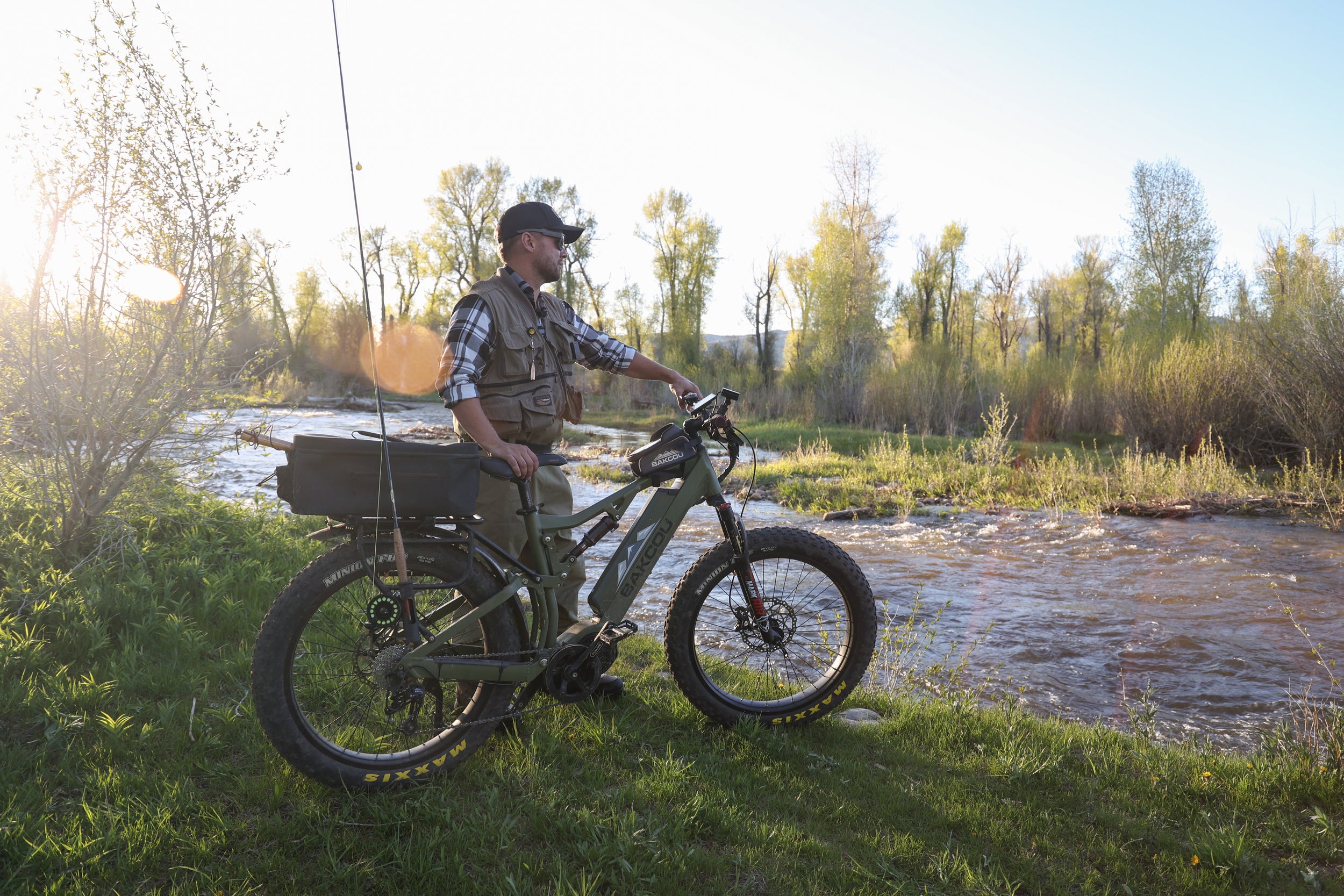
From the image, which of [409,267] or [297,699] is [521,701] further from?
[409,267]

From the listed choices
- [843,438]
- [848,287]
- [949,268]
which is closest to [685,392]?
[843,438]

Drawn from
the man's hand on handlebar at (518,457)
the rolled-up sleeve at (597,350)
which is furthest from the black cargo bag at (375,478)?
the rolled-up sleeve at (597,350)

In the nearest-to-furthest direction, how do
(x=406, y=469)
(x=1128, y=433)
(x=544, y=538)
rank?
(x=406, y=469) → (x=544, y=538) → (x=1128, y=433)

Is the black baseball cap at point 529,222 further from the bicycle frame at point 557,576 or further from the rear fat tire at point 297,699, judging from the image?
the rear fat tire at point 297,699

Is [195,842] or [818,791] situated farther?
[818,791]

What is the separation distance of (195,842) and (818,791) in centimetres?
216

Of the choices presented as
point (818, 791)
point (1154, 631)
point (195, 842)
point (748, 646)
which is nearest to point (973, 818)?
point (818, 791)

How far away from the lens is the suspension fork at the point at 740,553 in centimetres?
331

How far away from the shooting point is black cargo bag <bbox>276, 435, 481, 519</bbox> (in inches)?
101

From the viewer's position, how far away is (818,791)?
115 inches

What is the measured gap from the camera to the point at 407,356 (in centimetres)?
3994

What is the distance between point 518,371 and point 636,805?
1834 millimetres

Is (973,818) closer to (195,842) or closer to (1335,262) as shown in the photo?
(195,842)

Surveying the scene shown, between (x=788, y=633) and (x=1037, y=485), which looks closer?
(x=788, y=633)
